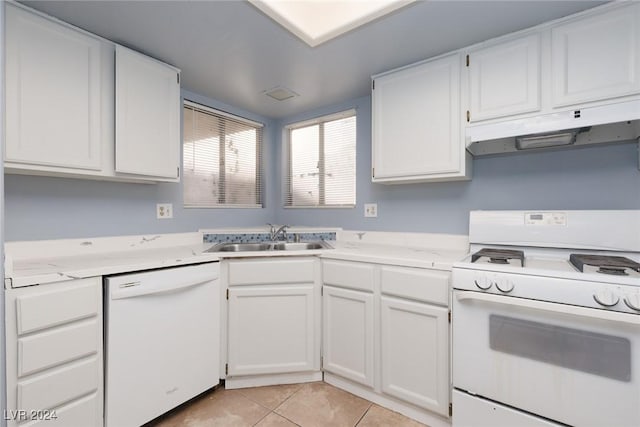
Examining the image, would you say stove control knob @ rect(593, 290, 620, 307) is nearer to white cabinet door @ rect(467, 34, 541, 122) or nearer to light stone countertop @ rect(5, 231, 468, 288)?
light stone countertop @ rect(5, 231, 468, 288)

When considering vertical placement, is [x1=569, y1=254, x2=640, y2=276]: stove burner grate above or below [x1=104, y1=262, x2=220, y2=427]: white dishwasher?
above

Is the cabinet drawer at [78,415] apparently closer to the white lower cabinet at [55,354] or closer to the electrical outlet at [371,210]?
the white lower cabinet at [55,354]

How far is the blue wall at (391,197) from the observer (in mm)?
1604

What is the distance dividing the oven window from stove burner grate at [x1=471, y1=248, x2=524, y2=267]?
0.29m

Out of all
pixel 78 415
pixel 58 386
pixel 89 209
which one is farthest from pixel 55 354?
pixel 89 209

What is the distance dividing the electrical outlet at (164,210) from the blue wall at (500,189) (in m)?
1.27

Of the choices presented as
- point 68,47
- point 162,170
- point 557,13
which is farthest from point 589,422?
point 68,47

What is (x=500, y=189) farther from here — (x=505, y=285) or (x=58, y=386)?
(x=58, y=386)

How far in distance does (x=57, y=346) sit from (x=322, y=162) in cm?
220

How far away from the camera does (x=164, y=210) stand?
87.0 inches

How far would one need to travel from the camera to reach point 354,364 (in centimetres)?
186

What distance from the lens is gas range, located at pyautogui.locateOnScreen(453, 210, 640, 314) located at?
45.8 inches

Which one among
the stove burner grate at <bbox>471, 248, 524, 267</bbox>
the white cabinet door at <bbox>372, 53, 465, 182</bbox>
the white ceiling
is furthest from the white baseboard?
the white ceiling

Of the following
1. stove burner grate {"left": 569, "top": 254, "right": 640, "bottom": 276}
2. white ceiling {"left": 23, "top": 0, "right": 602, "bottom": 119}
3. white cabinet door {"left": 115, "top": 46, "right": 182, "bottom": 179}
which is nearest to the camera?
stove burner grate {"left": 569, "top": 254, "right": 640, "bottom": 276}
